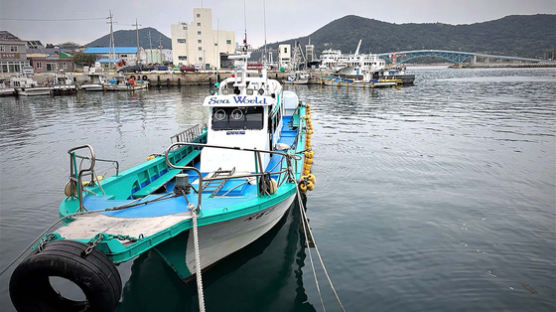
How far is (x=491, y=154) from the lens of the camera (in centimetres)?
1659

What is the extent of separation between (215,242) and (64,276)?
2.83m

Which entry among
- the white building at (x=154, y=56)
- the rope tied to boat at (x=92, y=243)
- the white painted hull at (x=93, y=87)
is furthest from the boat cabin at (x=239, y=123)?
the white building at (x=154, y=56)

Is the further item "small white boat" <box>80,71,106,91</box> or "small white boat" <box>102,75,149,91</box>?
"small white boat" <box>80,71,106,91</box>

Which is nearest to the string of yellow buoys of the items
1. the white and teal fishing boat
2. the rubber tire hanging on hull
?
the white and teal fishing boat

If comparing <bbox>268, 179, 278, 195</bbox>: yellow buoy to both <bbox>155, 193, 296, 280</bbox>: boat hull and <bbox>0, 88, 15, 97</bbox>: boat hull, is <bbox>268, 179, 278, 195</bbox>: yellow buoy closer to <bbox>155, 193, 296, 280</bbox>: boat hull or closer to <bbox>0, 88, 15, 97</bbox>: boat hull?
<bbox>155, 193, 296, 280</bbox>: boat hull

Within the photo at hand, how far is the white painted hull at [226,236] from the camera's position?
664 centimetres

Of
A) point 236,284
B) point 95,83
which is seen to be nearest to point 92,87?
point 95,83

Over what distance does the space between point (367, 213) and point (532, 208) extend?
16.8ft

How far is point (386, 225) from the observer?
32.1ft

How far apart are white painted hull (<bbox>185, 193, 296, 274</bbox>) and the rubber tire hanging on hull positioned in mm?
1678

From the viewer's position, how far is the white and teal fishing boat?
4.88 m

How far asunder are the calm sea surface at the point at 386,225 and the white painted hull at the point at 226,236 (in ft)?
1.64

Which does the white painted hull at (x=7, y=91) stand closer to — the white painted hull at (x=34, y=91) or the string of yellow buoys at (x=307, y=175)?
the white painted hull at (x=34, y=91)

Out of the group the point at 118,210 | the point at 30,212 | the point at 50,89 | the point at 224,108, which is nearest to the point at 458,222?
the point at 224,108
